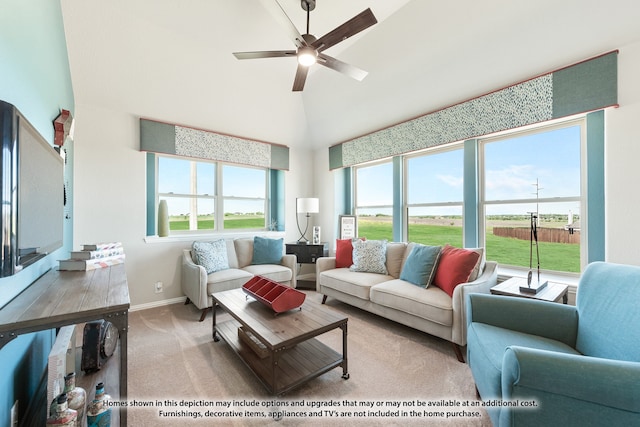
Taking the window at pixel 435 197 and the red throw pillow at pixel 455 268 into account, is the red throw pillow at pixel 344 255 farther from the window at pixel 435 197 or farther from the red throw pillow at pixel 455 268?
the red throw pillow at pixel 455 268

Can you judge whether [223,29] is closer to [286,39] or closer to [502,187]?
[286,39]

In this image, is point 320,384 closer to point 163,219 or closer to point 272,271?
point 272,271

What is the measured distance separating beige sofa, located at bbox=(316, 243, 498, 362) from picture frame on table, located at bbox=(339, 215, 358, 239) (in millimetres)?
1061

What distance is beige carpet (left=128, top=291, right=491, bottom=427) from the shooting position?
1.55 metres

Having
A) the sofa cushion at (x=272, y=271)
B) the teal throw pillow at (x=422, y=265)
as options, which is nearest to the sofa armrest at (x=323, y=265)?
the sofa cushion at (x=272, y=271)

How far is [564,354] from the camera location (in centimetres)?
104

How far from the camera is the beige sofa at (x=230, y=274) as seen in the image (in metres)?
2.96

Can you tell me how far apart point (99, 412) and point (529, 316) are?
8.11 feet

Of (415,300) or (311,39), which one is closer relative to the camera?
(311,39)

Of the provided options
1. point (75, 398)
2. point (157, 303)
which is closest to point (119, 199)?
point (157, 303)

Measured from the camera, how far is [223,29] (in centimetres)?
271

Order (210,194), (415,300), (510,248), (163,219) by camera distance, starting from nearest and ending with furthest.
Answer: (415,300) → (510,248) → (163,219) → (210,194)

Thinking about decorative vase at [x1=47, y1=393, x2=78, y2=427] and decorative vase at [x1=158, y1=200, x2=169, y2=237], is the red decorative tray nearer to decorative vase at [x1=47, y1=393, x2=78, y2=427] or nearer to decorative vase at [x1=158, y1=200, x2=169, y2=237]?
decorative vase at [x1=47, y1=393, x2=78, y2=427]

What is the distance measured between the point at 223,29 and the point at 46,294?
2.78 m
